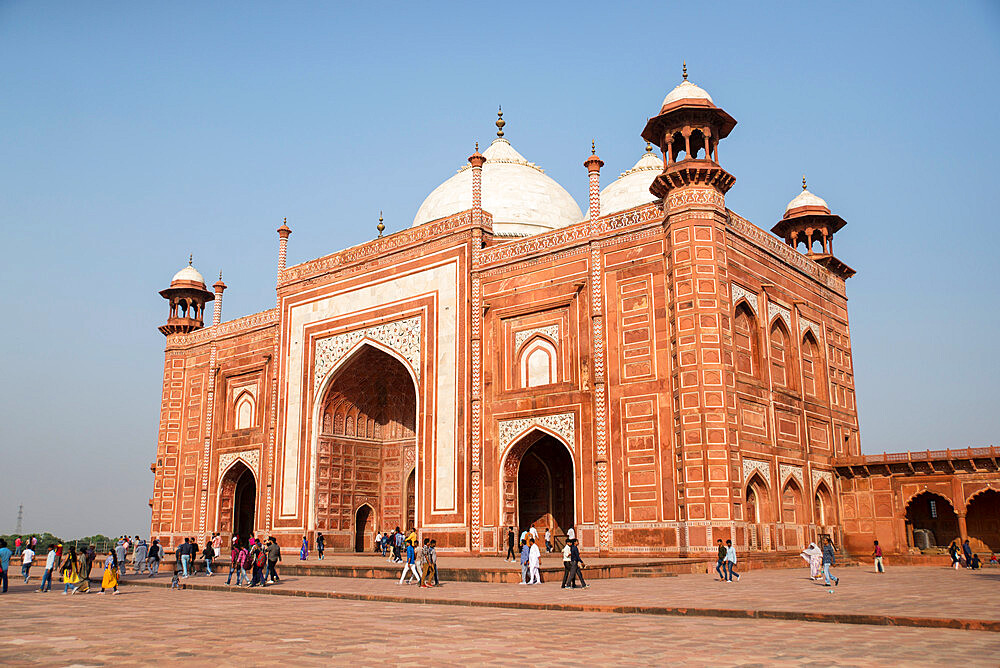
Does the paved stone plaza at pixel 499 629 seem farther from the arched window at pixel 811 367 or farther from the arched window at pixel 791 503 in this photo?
the arched window at pixel 811 367

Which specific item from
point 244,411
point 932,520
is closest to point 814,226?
point 932,520

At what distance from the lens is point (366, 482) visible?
2623 cm

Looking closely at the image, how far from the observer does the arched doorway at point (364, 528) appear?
2589 cm

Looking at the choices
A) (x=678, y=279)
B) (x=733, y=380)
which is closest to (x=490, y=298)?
(x=678, y=279)

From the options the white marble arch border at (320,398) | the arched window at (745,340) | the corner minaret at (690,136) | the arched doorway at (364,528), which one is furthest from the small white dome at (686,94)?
the arched doorway at (364,528)

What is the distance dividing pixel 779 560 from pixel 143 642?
14.6 metres

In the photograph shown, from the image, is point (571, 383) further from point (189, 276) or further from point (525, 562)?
point (189, 276)

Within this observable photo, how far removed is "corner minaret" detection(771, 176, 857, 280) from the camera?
2459 cm

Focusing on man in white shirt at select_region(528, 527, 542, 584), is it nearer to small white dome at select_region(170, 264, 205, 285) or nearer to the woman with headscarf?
the woman with headscarf

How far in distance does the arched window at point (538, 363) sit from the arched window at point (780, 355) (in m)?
5.35

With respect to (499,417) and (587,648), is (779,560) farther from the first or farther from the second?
(587,648)

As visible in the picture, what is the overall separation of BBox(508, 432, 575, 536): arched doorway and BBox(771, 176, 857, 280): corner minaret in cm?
974

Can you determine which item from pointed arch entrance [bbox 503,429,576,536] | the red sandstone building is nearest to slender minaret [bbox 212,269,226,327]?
the red sandstone building

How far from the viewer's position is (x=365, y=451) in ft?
87.0
